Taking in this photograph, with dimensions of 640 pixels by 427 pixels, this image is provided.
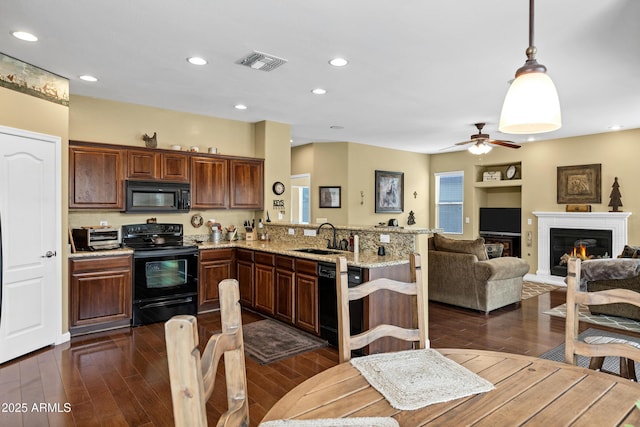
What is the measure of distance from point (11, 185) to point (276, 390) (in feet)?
9.90

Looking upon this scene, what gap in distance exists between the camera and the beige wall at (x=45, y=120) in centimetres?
352

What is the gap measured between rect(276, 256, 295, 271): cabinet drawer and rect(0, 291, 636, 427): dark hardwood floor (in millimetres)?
861

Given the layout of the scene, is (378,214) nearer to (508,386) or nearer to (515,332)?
(515,332)

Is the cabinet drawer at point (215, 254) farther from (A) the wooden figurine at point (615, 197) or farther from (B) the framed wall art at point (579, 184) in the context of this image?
(A) the wooden figurine at point (615, 197)

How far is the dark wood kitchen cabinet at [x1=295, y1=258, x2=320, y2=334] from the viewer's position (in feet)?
13.3

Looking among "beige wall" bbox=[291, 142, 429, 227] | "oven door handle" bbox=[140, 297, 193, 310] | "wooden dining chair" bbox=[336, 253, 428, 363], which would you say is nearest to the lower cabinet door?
"oven door handle" bbox=[140, 297, 193, 310]

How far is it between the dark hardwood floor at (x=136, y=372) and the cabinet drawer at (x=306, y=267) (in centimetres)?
79

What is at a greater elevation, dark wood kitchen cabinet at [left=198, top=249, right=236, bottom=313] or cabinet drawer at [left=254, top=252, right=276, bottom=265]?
cabinet drawer at [left=254, top=252, right=276, bottom=265]

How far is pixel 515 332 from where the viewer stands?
445 centimetres

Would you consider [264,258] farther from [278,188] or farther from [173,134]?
[173,134]

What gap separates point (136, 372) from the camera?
3299mm

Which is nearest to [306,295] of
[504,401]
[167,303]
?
[167,303]

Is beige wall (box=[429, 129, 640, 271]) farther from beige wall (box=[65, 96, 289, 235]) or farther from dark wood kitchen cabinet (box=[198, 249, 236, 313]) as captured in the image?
dark wood kitchen cabinet (box=[198, 249, 236, 313])

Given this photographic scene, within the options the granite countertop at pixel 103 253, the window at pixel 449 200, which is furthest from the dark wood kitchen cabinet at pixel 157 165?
the window at pixel 449 200
